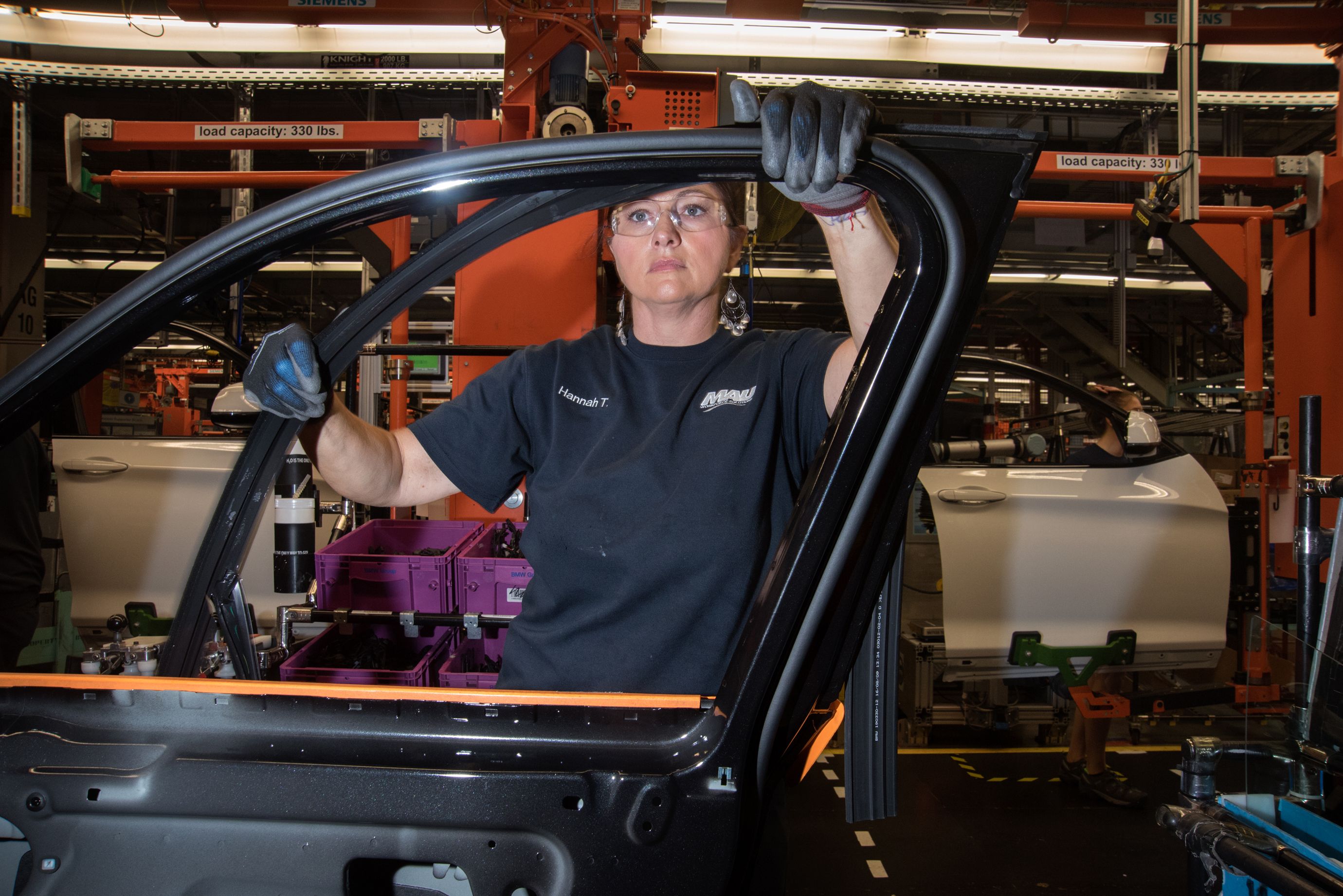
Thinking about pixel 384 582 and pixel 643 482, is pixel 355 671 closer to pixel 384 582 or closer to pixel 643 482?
pixel 384 582

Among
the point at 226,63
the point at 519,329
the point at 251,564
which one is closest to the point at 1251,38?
the point at 519,329

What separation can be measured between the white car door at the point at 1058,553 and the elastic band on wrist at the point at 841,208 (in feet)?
9.23

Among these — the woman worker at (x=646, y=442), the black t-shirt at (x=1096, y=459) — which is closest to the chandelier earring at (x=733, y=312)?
the woman worker at (x=646, y=442)

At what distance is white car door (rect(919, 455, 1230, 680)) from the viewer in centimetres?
365

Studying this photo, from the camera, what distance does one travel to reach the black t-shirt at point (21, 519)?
3.20 m

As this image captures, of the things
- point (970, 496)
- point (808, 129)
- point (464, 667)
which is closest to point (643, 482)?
point (808, 129)

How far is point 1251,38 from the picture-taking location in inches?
167

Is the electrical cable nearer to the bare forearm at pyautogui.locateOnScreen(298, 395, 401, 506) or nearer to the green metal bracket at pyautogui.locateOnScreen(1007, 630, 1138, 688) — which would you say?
the bare forearm at pyautogui.locateOnScreen(298, 395, 401, 506)

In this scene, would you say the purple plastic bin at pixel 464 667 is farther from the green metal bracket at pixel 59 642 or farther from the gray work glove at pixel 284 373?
the green metal bracket at pixel 59 642

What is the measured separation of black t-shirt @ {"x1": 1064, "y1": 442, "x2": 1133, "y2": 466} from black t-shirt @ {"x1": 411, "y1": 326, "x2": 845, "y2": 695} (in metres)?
3.04

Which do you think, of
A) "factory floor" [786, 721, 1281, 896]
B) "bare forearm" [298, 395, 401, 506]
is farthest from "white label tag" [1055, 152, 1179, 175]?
"bare forearm" [298, 395, 401, 506]

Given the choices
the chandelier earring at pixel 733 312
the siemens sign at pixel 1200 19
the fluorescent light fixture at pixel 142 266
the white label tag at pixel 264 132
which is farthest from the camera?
the fluorescent light fixture at pixel 142 266

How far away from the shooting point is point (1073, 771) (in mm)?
3949

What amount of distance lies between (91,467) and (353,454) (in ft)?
11.3
